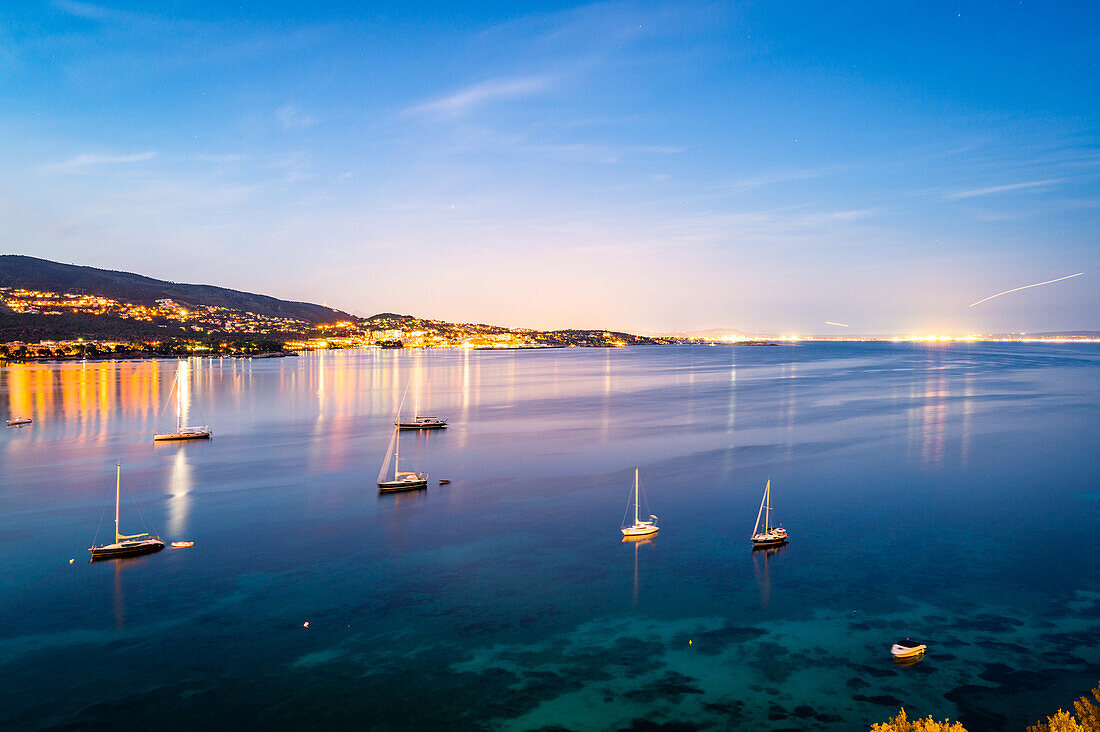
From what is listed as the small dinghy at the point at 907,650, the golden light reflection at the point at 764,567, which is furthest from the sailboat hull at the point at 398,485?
the small dinghy at the point at 907,650

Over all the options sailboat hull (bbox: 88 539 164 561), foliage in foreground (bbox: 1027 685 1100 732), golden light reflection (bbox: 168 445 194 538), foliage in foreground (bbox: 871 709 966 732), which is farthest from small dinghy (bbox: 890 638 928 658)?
golden light reflection (bbox: 168 445 194 538)

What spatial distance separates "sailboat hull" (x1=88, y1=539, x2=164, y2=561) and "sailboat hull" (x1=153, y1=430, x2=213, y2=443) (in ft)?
103

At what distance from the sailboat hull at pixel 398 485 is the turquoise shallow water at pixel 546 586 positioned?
5.43 feet

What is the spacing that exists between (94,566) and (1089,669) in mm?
33326

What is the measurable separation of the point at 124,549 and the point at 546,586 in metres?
17.2

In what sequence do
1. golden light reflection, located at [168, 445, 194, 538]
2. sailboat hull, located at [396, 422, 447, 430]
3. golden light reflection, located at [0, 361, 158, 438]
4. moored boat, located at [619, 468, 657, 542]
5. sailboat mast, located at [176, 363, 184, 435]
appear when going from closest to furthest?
moored boat, located at [619, 468, 657, 542], golden light reflection, located at [168, 445, 194, 538], sailboat mast, located at [176, 363, 184, 435], sailboat hull, located at [396, 422, 447, 430], golden light reflection, located at [0, 361, 158, 438]

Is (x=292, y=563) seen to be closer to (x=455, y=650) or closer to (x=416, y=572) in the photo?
(x=416, y=572)

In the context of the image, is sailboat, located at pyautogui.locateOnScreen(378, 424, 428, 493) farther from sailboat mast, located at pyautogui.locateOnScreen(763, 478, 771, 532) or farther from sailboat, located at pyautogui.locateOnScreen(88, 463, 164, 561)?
sailboat mast, located at pyautogui.locateOnScreen(763, 478, 771, 532)

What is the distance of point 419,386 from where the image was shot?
373 ft

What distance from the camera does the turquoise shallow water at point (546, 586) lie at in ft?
56.0

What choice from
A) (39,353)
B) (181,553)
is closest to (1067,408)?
(181,553)

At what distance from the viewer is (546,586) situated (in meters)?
24.5

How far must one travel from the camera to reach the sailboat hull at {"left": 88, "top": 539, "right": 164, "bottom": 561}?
26.5 meters

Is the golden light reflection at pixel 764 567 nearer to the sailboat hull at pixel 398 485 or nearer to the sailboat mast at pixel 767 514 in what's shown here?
the sailboat mast at pixel 767 514
